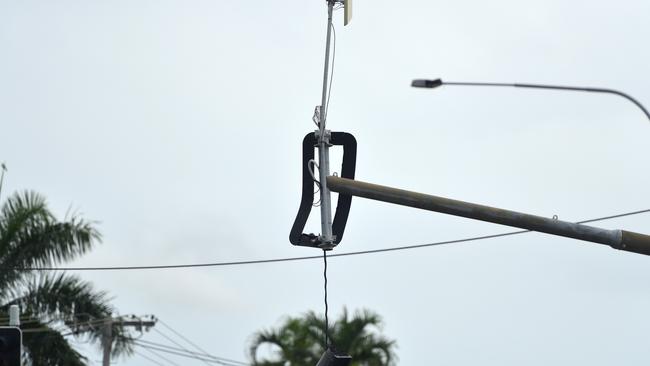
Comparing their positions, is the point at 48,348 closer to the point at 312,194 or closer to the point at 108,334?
the point at 108,334

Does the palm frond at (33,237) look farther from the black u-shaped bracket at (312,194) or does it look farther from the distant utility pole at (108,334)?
the black u-shaped bracket at (312,194)

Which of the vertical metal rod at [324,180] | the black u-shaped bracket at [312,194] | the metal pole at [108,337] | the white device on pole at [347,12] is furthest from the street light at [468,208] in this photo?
the metal pole at [108,337]

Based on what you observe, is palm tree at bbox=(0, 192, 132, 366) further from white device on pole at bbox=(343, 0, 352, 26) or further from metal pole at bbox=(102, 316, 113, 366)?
white device on pole at bbox=(343, 0, 352, 26)

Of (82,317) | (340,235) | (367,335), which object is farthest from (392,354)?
(340,235)

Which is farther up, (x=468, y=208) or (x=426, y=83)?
(x=426, y=83)

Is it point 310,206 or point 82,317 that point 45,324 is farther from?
point 310,206

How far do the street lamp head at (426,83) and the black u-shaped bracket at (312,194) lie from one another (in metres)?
1.84

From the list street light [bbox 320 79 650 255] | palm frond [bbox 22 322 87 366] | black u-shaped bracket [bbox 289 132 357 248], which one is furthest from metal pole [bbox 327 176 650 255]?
palm frond [bbox 22 322 87 366]

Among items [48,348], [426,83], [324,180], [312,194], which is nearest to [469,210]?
[426,83]

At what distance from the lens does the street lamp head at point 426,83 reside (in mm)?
14898

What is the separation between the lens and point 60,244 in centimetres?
3619

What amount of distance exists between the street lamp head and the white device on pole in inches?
76.5

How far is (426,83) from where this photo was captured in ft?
49.0

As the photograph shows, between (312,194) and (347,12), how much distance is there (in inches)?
88.7
